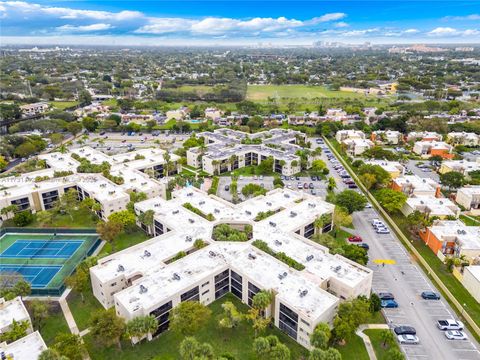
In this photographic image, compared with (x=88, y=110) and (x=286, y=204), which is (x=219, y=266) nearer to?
(x=286, y=204)

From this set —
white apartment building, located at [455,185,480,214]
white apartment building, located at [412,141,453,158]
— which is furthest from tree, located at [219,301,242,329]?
white apartment building, located at [412,141,453,158]

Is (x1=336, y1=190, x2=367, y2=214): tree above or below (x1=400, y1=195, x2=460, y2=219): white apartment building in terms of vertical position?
above

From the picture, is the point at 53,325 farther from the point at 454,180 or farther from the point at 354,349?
the point at 454,180

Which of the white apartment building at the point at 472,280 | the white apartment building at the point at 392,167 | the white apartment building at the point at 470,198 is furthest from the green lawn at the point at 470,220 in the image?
the white apartment building at the point at 472,280

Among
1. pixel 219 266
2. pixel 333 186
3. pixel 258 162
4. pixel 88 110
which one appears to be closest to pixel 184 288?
pixel 219 266

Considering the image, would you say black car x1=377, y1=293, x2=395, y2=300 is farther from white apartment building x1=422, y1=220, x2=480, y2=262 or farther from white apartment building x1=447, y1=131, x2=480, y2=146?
white apartment building x1=447, y1=131, x2=480, y2=146

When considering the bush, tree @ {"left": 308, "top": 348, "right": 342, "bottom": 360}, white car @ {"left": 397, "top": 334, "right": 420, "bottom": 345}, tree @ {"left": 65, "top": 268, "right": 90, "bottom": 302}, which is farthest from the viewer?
the bush
